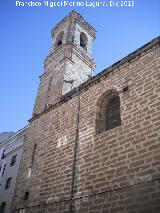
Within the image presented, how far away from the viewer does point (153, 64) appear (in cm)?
705

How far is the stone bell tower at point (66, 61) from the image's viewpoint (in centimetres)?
1141

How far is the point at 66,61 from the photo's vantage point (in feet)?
39.6

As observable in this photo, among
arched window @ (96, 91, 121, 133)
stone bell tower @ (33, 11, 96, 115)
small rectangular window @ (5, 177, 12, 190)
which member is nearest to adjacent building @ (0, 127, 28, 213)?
small rectangular window @ (5, 177, 12, 190)

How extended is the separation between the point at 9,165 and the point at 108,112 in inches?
581

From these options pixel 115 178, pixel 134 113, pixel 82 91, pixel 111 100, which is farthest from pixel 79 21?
pixel 115 178

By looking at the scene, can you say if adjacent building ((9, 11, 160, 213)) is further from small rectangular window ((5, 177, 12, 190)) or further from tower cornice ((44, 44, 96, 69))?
small rectangular window ((5, 177, 12, 190))

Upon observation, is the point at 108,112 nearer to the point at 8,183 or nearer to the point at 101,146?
the point at 101,146

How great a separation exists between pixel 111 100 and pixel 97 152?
1.85 m

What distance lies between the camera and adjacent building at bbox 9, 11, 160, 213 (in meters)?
5.93

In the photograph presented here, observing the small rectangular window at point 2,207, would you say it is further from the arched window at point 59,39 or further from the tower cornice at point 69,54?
the arched window at point 59,39

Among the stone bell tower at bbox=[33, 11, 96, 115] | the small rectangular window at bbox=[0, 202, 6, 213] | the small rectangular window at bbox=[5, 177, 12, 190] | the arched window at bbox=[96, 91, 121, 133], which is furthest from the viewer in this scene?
the small rectangular window at bbox=[5, 177, 12, 190]

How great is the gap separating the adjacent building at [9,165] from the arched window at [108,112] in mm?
12204

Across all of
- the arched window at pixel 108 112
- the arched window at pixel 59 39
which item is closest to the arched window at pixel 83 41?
the arched window at pixel 59 39

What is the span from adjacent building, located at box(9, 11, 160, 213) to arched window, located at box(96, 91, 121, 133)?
0.10 feet
